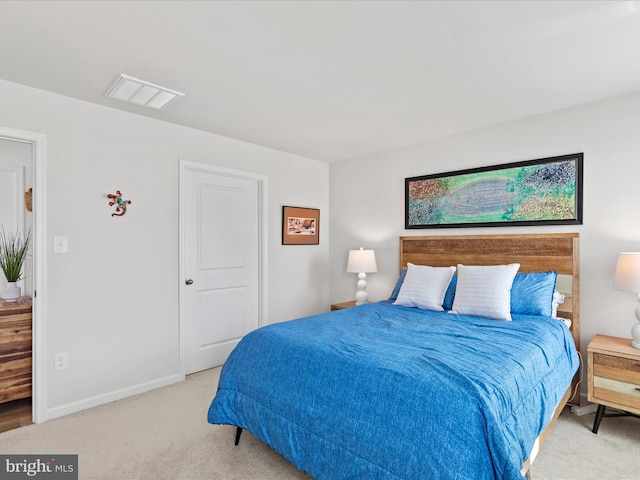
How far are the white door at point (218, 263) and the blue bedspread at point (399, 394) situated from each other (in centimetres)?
141

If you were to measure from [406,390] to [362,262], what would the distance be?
2543 mm

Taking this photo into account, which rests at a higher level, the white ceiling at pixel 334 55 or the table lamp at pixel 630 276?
the white ceiling at pixel 334 55

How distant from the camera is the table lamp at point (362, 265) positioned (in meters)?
4.01

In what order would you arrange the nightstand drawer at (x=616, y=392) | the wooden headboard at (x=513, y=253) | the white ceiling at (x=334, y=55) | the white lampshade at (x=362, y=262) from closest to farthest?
the white ceiling at (x=334, y=55) < the nightstand drawer at (x=616, y=392) < the wooden headboard at (x=513, y=253) < the white lampshade at (x=362, y=262)

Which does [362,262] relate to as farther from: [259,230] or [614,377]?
[614,377]

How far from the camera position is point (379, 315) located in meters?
2.85

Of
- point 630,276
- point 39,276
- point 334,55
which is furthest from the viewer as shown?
point 39,276

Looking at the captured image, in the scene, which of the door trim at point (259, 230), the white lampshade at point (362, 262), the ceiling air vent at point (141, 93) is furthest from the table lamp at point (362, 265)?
the ceiling air vent at point (141, 93)

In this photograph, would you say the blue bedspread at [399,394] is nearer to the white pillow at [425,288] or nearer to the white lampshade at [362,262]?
the white pillow at [425,288]

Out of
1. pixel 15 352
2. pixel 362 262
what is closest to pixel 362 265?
pixel 362 262

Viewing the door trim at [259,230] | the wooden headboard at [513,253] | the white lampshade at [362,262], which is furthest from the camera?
the white lampshade at [362,262]

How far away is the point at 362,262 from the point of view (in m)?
4.01

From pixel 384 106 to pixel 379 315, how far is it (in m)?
1.67

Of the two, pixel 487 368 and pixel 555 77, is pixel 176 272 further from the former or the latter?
pixel 555 77
